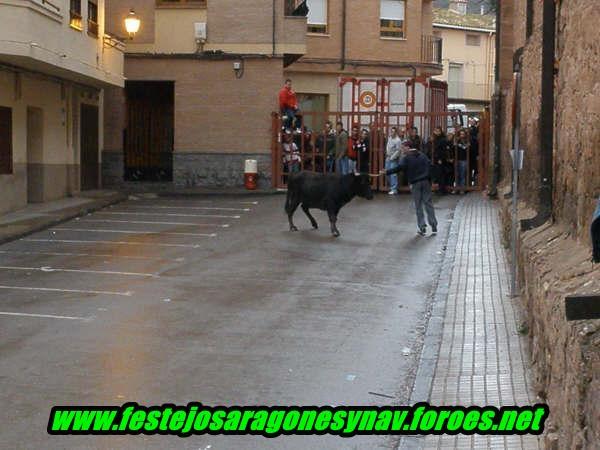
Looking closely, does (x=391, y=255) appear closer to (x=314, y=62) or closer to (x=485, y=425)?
(x=485, y=425)

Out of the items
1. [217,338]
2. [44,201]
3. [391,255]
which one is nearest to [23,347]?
[217,338]

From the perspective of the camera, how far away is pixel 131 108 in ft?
105

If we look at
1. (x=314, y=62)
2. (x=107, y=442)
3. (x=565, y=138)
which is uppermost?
(x=314, y=62)

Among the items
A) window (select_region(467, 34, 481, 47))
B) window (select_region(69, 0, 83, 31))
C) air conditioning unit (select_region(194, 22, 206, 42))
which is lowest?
window (select_region(69, 0, 83, 31))

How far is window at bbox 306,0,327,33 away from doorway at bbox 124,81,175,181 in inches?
374

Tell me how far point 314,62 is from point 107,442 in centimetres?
3313

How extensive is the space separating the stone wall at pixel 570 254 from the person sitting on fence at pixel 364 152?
16.7 metres

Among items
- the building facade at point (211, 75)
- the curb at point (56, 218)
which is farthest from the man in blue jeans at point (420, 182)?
the building facade at point (211, 75)

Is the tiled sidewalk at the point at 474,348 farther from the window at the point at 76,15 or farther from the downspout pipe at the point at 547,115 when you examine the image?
the window at the point at 76,15

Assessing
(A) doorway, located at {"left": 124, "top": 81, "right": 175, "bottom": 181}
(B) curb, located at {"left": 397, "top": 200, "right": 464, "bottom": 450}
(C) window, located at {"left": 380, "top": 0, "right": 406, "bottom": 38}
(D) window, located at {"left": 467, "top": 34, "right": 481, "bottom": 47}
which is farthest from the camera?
(D) window, located at {"left": 467, "top": 34, "right": 481, "bottom": 47}

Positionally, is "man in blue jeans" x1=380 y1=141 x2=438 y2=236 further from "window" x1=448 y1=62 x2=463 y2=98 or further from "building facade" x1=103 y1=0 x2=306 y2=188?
"window" x1=448 y1=62 x2=463 y2=98

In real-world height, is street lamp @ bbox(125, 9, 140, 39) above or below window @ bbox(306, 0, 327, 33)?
below

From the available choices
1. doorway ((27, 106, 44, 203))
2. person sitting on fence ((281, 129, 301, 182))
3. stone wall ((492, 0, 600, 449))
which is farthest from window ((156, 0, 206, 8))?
stone wall ((492, 0, 600, 449))

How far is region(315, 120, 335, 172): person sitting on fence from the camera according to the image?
96.2ft
